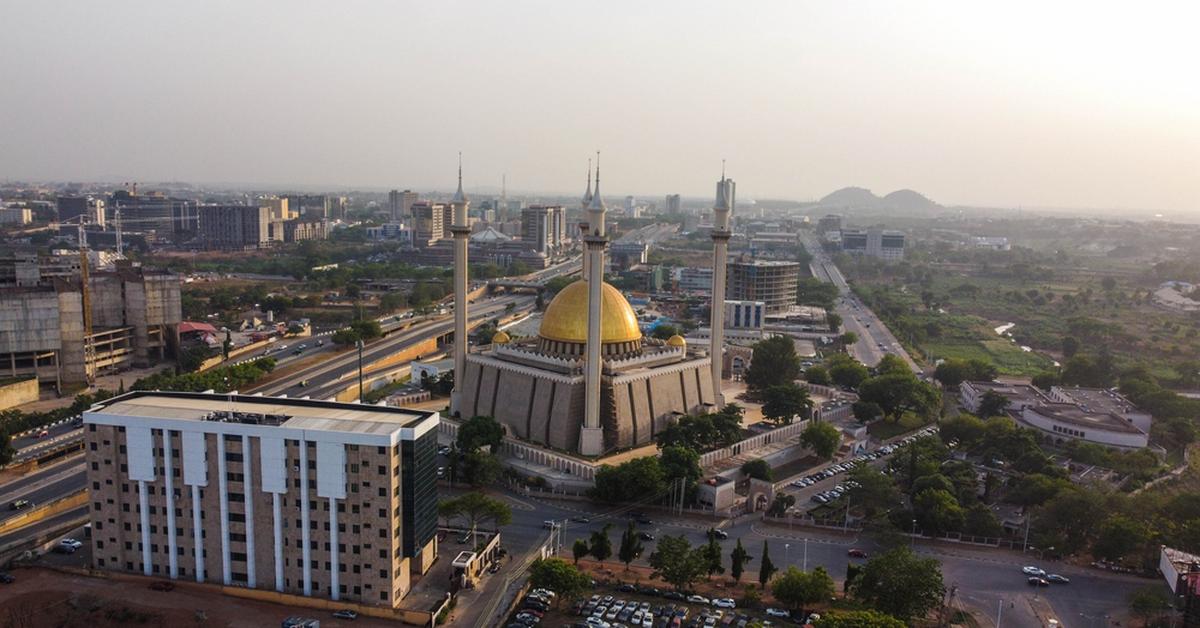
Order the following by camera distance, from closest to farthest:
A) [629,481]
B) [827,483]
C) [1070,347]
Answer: [629,481] → [827,483] → [1070,347]

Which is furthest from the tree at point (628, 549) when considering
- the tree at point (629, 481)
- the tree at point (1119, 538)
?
the tree at point (1119, 538)

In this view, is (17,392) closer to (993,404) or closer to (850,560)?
(850,560)

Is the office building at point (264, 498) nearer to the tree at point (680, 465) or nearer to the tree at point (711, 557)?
the tree at point (711, 557)

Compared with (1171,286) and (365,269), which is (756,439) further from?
(1171,286)

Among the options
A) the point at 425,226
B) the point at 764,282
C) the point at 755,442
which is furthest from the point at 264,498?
the point at 425,226

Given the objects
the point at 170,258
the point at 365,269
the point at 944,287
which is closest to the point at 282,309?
the point at 365,269
